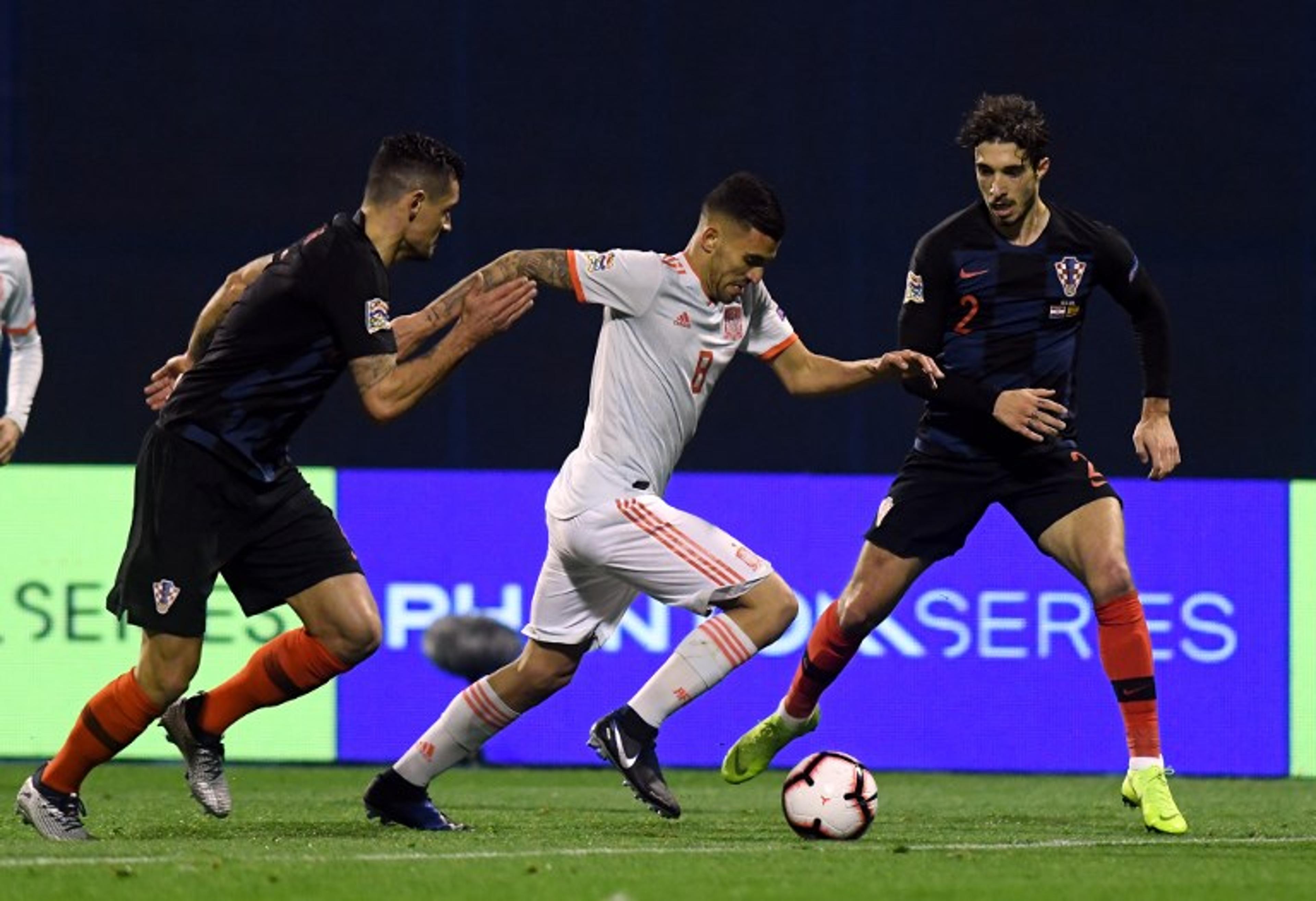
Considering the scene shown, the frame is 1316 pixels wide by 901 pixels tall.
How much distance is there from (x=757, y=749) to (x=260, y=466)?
1982mm

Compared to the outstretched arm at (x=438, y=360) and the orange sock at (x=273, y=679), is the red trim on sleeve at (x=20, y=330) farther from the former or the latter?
the outstretched arm at (x=438, y=360)

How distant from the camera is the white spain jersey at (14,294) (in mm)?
8359

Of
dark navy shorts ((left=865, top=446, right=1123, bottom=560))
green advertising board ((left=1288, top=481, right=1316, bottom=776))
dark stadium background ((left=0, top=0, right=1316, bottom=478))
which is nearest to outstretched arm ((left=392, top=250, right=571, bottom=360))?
dark navy shorts ((left=865, top=446, right=1123, bottom=560))

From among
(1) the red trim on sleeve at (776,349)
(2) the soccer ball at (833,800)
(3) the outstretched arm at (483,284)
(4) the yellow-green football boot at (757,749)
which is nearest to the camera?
(3) the outstretched arm at (483,284)

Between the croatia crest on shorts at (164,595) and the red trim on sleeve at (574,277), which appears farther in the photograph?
the red trim on sleeve at (574,277)

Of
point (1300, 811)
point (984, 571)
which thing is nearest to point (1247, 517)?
point (984, 571)

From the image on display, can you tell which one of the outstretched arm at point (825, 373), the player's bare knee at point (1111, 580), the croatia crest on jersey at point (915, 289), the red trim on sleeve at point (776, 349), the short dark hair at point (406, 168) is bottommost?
the player's bare knee at point (1111, 580)

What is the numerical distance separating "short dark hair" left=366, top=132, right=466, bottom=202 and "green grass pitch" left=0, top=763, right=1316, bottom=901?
1669 millimetres

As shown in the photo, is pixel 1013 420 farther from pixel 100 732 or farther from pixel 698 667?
pixel 100 732

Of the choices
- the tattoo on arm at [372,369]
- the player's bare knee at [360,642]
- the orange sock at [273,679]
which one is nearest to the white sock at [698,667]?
the player's bare knee at [360,642]

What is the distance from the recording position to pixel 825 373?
7.49 m

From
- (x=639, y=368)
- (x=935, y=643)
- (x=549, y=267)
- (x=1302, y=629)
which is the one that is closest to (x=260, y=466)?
(x=549, y=267)

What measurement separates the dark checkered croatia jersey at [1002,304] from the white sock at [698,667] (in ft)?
3.29

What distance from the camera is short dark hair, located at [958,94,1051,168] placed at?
7336mm
